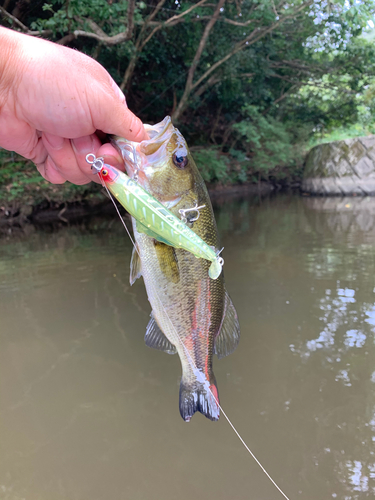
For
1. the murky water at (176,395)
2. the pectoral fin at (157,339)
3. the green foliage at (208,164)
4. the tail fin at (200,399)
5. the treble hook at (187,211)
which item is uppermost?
the treble hook at (187,211)

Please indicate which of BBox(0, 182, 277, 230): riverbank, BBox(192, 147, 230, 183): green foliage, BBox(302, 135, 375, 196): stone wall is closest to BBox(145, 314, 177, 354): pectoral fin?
BBox(0, 182, 277, 230): riverbank

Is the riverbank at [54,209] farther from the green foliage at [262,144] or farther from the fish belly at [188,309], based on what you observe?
the fish belly at [188,309]

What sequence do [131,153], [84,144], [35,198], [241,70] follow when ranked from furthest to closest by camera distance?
[241,70] < [35,198] < [84,144] < [131,153]

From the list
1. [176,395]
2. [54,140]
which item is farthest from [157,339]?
[54,140]

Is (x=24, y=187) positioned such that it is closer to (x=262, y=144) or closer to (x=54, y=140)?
(x=54, y=140)

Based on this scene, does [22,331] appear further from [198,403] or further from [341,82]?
[341,82]

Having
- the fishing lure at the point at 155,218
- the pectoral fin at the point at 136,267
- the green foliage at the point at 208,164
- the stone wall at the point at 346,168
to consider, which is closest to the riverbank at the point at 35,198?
the green foliage at the point at 208,164
